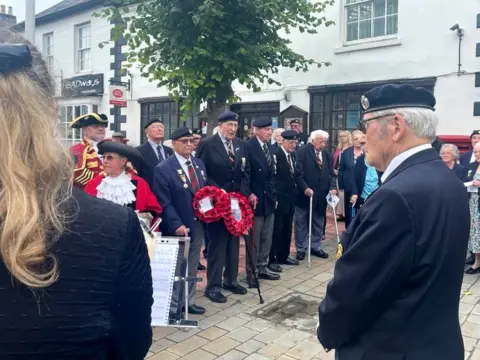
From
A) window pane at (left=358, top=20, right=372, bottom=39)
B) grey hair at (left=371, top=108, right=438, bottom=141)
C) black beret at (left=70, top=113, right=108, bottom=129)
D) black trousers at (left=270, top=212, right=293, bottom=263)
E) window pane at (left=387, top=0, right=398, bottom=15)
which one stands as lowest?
black trousers at (left=270, top=212, right=293, bottom=263)

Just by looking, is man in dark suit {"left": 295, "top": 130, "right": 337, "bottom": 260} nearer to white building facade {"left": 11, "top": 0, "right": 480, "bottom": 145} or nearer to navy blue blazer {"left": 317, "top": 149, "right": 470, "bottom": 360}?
white building facade {"left": 11, "top": 0, "right": 480, "bottom": 145}

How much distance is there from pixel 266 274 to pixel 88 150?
8.84 feet

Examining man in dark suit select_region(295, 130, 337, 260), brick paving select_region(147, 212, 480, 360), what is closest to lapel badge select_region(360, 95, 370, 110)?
brick paving select_region(147, 212, 480, 360)

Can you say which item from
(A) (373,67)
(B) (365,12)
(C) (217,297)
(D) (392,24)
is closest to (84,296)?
(C) (217,297)

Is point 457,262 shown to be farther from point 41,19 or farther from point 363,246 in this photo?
point 41,19

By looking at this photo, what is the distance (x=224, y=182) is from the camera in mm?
5367

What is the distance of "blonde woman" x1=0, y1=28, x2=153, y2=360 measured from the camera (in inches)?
37.3

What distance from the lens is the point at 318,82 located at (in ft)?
38.3

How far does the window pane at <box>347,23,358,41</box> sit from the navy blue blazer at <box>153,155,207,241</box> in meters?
7.96

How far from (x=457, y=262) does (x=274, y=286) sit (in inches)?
155

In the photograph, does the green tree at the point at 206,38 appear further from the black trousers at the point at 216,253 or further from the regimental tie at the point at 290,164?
the black trousers at the point at 216,253

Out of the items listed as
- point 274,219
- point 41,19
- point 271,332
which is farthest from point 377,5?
point 41,19

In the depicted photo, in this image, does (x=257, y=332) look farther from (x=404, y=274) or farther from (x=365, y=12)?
(x=365, y=12)

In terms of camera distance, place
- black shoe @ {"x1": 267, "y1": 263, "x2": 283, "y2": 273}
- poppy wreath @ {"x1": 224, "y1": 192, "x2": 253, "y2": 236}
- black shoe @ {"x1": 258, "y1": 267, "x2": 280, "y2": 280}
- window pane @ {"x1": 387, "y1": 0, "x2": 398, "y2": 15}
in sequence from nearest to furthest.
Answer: poppy wreath @ {"x1": 224, "y1": 192, "x2": 253, "y2": 236} → black shoe @ {"x1": 258, "y1": 267, "x2": 280, "y2": 280} → black shoe @ {"x1": 267, "y1": 263, "x2": 283, "y2": 273} → window pane @ {"x1": 387, "y1": 0, "x2": 398, "y2": 15}
